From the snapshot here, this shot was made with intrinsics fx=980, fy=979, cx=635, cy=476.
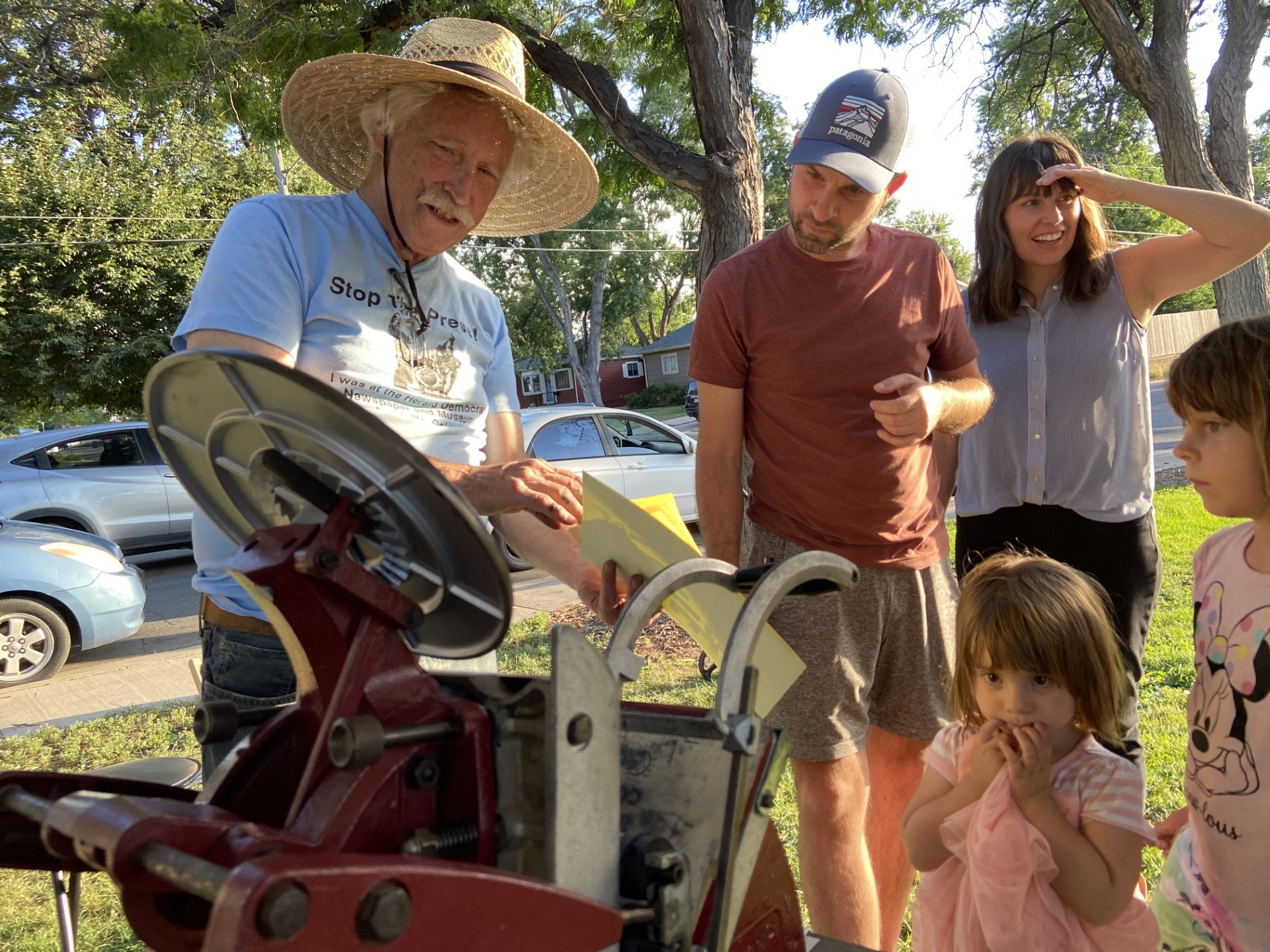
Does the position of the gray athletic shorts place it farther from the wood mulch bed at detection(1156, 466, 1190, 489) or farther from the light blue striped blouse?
the wood mulch bed at detection(1156, 466, 1190, 489)

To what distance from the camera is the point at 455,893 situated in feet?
2.56

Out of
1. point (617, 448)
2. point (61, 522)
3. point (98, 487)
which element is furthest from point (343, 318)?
point (61, 522)

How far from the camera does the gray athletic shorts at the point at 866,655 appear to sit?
2289mm

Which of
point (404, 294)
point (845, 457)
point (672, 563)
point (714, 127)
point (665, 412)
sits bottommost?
point (672, 563)

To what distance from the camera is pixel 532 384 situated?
55188mm

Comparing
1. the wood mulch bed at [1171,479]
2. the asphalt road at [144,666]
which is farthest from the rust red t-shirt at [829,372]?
the wood mulch bed at [1171,479]

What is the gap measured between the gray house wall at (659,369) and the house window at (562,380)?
14.0 ft

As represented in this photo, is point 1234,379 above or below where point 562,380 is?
below

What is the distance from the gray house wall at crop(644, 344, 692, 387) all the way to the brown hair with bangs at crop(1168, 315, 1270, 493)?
163 ft

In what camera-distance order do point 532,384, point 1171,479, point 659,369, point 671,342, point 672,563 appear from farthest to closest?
point 532,384 → point 659,369 → point 671,342 → point 1171,479 → point 672,563

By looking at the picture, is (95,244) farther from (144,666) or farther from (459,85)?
(459,85)

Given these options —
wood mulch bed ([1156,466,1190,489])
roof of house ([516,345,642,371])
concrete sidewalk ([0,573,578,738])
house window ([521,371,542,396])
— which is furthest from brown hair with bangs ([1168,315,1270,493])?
house window ([521,371,542,396])

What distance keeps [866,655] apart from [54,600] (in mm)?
6187

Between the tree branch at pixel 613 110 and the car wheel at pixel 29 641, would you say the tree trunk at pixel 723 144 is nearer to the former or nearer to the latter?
the tree branch at pixel 613 110
